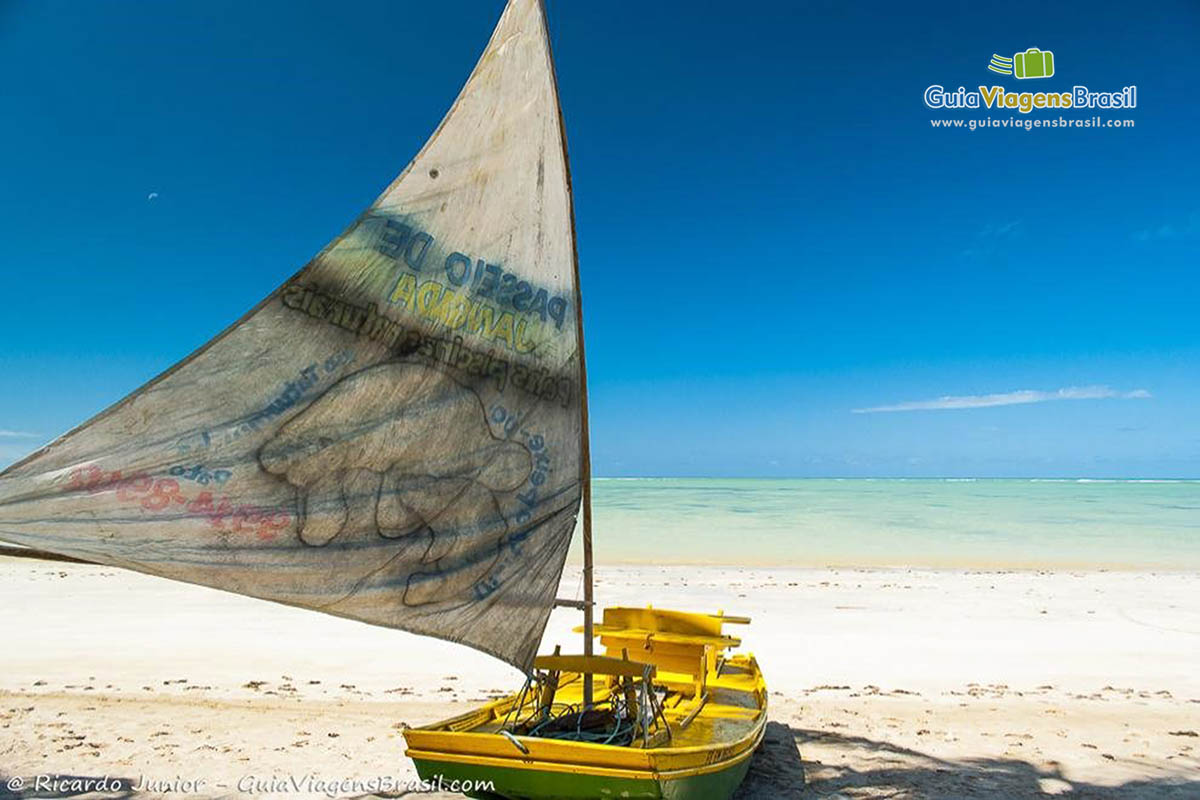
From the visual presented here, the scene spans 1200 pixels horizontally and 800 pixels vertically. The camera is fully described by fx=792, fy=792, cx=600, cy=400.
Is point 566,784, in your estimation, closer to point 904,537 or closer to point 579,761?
point 579,761

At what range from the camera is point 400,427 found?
5488 mm

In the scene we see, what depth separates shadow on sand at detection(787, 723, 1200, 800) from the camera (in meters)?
7.60

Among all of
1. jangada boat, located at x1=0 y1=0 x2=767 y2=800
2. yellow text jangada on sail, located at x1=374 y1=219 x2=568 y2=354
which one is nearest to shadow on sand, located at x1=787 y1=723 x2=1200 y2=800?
jangada boat, located at x1=0 y1=0 x2=767 y2=800

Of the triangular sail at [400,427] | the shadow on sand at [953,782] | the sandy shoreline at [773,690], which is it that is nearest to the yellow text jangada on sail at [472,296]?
the triangular sail at [400,427]

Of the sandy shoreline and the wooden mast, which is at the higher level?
the wooden mast

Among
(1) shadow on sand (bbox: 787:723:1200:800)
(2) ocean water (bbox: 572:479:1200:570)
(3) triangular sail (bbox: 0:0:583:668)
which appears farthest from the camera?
(2) ocean water (bbox: 572:479:1200:570)

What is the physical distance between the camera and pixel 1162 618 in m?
17.6

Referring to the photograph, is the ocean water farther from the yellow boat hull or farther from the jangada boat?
the jangada boat

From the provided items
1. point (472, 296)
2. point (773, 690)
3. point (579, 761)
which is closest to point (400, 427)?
point (472, 296)

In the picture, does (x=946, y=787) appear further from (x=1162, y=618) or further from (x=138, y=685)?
(x=1162, y=618)

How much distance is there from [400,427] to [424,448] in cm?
22

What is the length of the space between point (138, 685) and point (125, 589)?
426 inches

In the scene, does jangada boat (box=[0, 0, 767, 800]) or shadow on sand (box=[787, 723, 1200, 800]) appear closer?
jangada boat (box=[0, 0, 767, 800])

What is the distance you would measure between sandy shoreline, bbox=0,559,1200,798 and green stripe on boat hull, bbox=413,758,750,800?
218 cm
